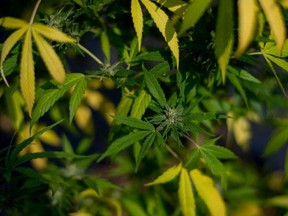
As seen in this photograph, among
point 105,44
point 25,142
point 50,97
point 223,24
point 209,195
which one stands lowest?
point 209,195

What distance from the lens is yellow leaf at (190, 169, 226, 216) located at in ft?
3.33

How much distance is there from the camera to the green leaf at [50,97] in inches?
35.7

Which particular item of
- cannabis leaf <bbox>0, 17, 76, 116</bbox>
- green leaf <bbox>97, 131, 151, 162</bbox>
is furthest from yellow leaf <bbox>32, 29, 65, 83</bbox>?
green leaf <bbox>97, 131, 151, 162</bbox>

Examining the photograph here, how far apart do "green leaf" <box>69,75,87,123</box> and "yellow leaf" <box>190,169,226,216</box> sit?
0.37 m

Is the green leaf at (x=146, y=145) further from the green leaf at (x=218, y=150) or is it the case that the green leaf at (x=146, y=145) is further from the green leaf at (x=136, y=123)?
the green leaf at (x=218, y=150)

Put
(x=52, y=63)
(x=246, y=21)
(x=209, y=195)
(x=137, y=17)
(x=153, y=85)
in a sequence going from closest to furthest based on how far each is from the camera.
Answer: (x=246, y=21) → (x=52, y=63) → (x=137, y=17) → (x=153, y=85) → (x=209, y=195)

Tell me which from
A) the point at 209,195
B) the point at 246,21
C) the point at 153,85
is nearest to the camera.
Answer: the point at 246,21

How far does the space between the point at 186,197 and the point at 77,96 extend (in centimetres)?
37

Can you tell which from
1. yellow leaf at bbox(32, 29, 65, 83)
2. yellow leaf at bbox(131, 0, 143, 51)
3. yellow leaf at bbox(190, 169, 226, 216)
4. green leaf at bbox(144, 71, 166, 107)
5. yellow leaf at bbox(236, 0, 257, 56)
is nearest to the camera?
yellow leaf at bbox(236, 0, 257, 56)

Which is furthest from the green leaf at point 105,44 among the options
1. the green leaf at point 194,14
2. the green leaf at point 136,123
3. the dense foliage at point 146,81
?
the green leaf at point 194,14

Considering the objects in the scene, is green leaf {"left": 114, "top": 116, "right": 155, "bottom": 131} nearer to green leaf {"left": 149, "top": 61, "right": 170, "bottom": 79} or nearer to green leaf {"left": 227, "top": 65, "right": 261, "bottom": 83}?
green leaf {"left": 149, "top": 61, "right": 170, "bottom": 79}

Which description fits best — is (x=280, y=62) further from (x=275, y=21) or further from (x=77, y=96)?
(x=77, y=96)

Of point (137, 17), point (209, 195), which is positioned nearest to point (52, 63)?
point (137, 17)

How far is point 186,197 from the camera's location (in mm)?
992
